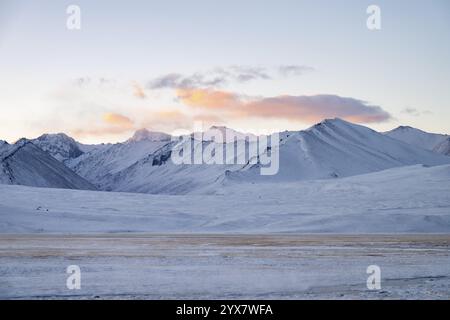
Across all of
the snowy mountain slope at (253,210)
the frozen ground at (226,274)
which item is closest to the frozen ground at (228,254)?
the frozen ground at (226,274)

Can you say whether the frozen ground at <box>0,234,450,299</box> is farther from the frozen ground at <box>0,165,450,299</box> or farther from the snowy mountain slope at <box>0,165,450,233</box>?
the snowy mountain slope at <box>0,165,450,233</box>

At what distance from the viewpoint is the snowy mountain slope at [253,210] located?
77000 millimetres

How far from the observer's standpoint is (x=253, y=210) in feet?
322

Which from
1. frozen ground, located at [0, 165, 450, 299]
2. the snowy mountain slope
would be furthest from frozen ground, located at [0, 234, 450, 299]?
the snowy mountain slope

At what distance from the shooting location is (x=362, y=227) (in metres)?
75.8

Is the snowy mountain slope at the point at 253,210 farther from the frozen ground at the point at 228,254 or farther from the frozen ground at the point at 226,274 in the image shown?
the frozen ground at the point at 226,274

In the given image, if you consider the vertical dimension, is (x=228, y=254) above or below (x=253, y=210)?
below

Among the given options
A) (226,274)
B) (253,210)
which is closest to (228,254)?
(226,274)

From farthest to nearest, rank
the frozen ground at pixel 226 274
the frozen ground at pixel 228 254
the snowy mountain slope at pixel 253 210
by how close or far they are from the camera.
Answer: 1. the snowy mountain slope at pixel 253 210
2. the frozen ground at pixel 228 254
3. the frozen ground at pixel 226 274

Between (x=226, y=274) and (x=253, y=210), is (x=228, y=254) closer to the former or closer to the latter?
(x=226, y=274)

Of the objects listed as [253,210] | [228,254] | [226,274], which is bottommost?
[226,274]

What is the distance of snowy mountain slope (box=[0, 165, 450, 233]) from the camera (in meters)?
77.0
